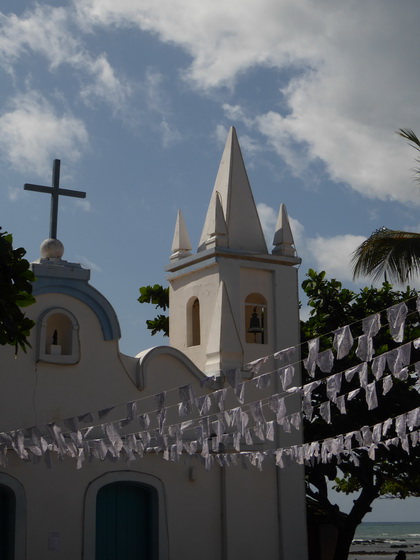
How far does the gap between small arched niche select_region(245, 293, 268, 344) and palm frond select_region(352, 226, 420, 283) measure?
3.54 meters

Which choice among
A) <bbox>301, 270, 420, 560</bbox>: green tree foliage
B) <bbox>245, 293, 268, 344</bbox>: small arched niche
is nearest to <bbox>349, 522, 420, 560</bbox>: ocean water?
<bbox>301, 270, 420, 560</bbox>: green tree foliage

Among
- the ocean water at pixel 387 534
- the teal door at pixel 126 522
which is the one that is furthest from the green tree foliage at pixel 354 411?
the ocean water at pixel 387 534

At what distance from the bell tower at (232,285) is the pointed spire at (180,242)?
20 millimetres

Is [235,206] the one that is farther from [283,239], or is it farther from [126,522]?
[126,522]

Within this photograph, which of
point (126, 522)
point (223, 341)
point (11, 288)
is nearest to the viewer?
point (11, 288)

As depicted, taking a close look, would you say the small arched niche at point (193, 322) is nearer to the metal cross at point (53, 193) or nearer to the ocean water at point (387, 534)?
the metal cross at point (53, 193)

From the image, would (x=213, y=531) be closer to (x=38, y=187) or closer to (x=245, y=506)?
(x=245, y=506)

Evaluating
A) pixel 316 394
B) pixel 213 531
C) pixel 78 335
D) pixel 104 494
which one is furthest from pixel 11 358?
pixel 316 394

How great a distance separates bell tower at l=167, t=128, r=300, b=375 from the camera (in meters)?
16.2

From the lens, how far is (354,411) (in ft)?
64.1

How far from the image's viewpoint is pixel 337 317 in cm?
2116

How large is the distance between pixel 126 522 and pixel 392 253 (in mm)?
6127

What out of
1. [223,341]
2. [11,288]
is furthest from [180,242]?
[11,288]

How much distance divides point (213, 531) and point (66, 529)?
2.69m
